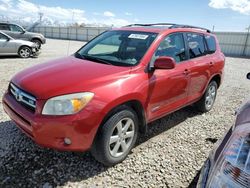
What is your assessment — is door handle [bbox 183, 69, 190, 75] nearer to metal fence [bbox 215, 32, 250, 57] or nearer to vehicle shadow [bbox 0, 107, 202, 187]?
vehicle shadow [bbox 0, 107, 202, 187]

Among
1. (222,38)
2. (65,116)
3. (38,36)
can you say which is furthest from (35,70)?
(222,38)

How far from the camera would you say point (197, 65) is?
4238 mm

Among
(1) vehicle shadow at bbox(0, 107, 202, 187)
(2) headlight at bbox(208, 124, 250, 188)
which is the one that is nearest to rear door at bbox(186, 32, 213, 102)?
(1) vehicle shadow at bbox(0, 107, 202, 187)

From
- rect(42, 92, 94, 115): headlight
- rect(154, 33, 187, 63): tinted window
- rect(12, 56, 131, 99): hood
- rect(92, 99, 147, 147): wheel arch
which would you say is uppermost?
rect(154, 33, 187, 63): tinted window

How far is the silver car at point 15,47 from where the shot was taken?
35.6 ft

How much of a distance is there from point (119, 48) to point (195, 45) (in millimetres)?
1578

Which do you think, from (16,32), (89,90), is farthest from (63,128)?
(16,32)

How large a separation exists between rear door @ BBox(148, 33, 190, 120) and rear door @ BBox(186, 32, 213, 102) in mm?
197

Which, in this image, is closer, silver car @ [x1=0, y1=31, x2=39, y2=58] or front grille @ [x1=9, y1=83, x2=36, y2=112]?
front grille @ [x1=9, y1=83, x2=36, y2=112]

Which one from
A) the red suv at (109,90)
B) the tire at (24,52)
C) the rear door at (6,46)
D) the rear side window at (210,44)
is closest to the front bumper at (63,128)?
the red suv at (109,90)

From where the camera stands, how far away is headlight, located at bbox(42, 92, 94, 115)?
8.21 feet

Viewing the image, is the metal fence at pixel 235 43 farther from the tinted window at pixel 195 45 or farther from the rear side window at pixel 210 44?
the tinted window at pixel 195 45

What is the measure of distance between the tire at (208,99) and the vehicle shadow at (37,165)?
2832mm

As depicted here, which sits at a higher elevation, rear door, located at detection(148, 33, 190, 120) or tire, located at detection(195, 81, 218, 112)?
rear door, located at detection(148, 33, 190, 120)
